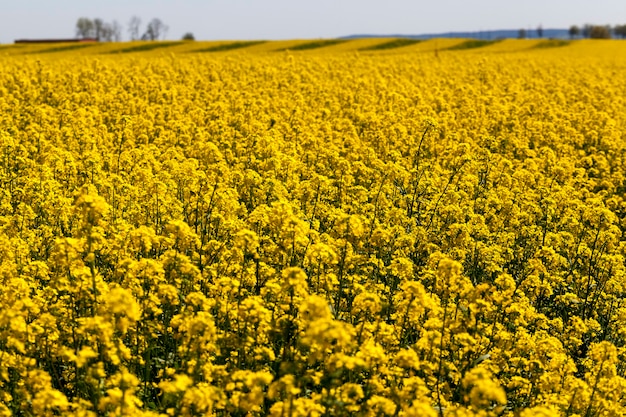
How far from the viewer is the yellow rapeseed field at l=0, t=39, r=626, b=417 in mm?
4588

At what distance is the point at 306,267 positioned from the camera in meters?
6.79

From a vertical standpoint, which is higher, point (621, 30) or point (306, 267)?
point (621, 30)

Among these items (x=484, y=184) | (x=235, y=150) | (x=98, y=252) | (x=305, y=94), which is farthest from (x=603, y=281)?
(x=305, y=94)

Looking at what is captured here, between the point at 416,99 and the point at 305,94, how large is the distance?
3323mm

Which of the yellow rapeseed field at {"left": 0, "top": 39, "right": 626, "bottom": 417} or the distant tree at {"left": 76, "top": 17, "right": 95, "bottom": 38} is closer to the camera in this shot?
the yellow rapeseed field at {"left": 0, "top": 39, "right": 626, "bottom": 417}

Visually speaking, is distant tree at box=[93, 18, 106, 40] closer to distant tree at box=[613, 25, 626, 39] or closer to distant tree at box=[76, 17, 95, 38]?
distant tree at box=[76, 17, 95, 38]

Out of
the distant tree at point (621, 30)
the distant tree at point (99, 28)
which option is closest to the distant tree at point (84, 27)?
the distant tree at point (99, 28)

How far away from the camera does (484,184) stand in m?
10.8

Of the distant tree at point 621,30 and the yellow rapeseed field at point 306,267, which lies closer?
the yellow rapeseed field at point 306,267

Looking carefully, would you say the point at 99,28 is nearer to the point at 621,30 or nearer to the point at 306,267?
the point at 621,30

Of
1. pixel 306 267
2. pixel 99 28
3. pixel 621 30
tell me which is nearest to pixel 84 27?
pixel 99 28

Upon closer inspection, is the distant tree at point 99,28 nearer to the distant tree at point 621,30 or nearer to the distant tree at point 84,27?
the distant tree at point 84,27

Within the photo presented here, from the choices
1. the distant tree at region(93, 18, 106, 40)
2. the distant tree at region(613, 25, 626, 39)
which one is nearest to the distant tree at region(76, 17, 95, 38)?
the distant tree at region(93, 18, 106, 40)

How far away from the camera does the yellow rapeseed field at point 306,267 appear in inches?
181
